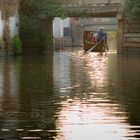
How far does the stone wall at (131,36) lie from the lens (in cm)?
4403

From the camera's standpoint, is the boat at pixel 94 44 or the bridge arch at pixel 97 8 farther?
the boat at pixel 94 44

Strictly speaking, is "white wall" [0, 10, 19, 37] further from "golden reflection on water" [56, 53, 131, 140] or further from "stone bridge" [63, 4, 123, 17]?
"golden reflection on water" [56, 53, 131, 140]

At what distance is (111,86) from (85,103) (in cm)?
418

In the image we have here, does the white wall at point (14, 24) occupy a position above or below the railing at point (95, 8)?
below

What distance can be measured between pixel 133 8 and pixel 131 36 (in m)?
2.56

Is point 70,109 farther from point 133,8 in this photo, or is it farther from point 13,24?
point 13,24

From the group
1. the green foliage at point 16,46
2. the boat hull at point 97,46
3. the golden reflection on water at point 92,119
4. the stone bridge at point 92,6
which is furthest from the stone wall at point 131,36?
the golden reflection on water at point 92,119

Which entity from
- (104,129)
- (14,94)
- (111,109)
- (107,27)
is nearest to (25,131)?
(104,129)

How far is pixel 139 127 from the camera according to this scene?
8680 mm

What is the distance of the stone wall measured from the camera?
4403 cm

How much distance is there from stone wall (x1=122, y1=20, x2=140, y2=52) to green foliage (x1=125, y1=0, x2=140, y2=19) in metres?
1.09

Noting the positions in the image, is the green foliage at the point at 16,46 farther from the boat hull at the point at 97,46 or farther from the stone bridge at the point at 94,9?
the boat hull at the point at 97,46

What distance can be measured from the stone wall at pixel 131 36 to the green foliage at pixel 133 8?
109 cm

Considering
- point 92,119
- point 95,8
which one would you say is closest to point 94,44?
point 95,8
